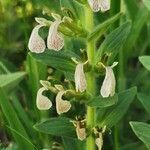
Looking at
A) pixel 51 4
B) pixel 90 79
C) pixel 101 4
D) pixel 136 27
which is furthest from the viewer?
pixel 136 27

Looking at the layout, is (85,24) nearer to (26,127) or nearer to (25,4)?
(26,127)

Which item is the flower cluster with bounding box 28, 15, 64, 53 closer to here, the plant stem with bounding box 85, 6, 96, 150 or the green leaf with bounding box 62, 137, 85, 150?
the plant stem with bounding box 85, 6, 96, 150

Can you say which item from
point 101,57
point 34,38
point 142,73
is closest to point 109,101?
point 101,57

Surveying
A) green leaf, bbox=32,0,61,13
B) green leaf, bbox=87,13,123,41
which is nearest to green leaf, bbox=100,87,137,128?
green leaf, bbox=87,13,123,41

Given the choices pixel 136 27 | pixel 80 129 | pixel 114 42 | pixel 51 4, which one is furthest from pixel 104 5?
pixel 136 27

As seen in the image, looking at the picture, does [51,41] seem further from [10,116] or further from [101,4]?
[10,116]
